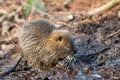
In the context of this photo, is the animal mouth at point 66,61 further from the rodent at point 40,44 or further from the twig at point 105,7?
the twig at point 105,7

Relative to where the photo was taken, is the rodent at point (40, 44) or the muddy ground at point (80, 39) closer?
the muddy ground at point (80, 39)

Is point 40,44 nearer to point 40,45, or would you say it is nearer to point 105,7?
point 40,45

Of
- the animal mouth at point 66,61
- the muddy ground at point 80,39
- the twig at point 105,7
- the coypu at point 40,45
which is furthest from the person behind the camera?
the twig at point 105,7

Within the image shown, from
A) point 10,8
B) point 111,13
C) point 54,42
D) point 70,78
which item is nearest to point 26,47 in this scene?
point 54,42

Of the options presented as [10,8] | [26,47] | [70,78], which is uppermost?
[10,8]

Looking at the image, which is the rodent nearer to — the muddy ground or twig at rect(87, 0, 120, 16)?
the muddy ground

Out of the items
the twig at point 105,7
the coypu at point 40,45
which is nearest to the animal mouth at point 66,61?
the coypu at point 40,45

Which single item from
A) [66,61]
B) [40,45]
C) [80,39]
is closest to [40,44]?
[40,45]

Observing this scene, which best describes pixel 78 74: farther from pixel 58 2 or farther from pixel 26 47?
pixel 58 2
